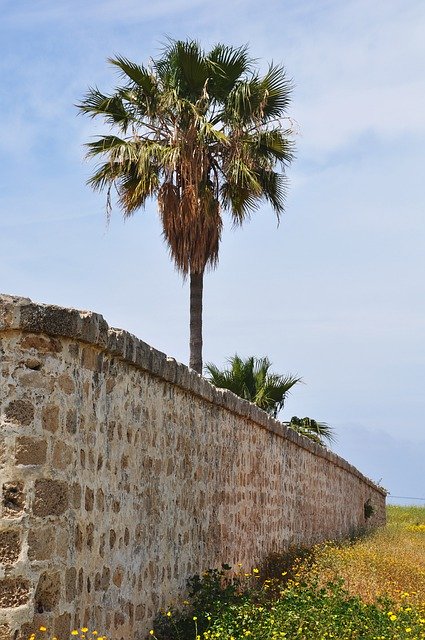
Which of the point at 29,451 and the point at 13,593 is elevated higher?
the point at 29,451

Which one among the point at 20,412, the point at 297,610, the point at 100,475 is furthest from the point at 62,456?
the point at 297,610

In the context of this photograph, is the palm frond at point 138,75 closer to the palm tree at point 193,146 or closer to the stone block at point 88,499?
the palm tree at point 193,146

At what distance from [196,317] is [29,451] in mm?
13080

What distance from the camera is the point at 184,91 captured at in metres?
18.2

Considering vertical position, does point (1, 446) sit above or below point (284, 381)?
below

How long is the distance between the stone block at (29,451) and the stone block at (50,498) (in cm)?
11

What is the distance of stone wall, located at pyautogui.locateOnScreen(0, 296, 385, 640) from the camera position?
5.54 m

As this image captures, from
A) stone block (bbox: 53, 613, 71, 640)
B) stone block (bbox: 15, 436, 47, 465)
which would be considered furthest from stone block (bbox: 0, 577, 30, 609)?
stone block (bbox: 15, 436, 47, 465)

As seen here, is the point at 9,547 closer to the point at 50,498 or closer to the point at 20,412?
the point at 50,498

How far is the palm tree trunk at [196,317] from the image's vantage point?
18375mm

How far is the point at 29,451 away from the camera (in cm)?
557

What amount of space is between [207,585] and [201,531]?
556mm

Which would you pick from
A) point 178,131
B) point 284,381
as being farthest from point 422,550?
point 178,131

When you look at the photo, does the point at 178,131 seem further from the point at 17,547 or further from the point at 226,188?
the point at 17,547
